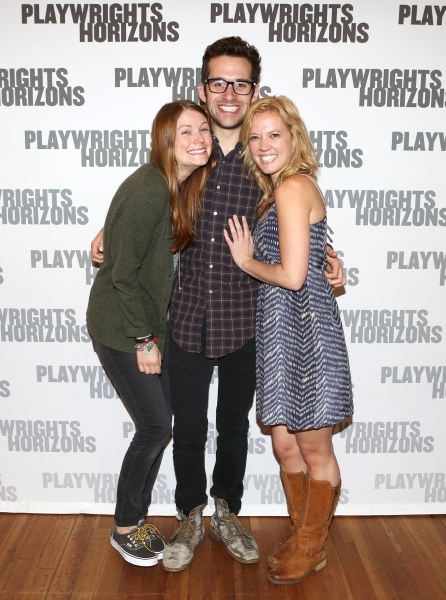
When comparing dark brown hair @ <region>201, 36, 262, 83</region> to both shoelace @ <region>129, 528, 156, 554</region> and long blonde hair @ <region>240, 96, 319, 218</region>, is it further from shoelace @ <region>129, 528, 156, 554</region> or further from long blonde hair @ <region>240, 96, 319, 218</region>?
shoelace @ <region>129, 528, 156, 554</region>

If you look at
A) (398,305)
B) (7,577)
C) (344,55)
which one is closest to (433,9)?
(344,55)

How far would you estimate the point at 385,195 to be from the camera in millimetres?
2609

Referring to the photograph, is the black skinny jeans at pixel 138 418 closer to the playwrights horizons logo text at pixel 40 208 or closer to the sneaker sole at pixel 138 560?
the sneaker sole at pixel 138 560

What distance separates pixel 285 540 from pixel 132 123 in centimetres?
183

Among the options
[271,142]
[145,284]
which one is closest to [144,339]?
[145,284]

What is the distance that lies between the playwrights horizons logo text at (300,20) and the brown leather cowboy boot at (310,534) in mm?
1704

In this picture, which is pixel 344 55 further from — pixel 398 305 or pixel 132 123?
pixel 398 305

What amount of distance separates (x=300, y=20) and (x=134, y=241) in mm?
1146

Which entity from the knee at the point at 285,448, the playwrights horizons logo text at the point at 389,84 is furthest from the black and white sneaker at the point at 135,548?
the playwrights horizons logo text at the point at 389,84

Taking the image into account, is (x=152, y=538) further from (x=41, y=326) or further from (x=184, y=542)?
(x=41, y=326)

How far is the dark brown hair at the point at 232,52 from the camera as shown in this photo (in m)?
2.25

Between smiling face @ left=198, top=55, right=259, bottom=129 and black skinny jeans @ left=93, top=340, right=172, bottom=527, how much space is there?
884mm

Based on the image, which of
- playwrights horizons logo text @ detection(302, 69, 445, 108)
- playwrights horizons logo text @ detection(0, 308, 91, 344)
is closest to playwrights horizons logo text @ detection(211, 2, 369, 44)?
playwrights horizons logo text @ detection(302, 69, 445, 108)

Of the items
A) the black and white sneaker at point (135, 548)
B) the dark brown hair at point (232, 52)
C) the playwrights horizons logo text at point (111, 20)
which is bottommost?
the black and white sneaker at point (135, 548)
